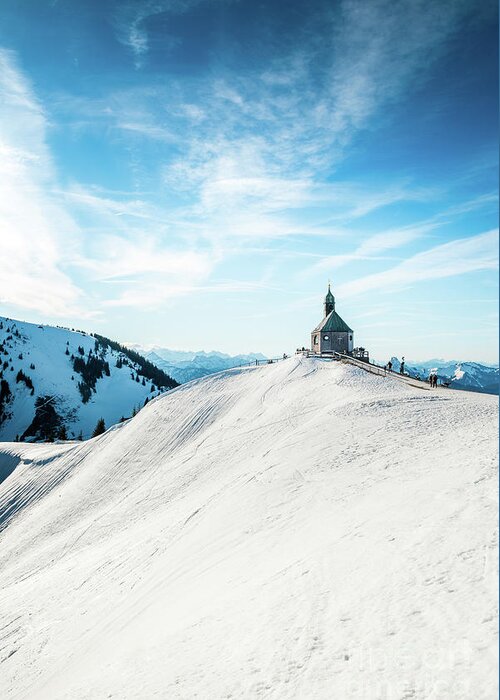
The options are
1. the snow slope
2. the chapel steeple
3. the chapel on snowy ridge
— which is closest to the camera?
the snow slope

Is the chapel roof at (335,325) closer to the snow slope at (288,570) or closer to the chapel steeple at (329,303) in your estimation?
the chapel steeple at (329,303)

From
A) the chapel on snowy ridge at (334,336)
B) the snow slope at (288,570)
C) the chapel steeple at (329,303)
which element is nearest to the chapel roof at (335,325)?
the chapel on snowy ridge at (334,336)

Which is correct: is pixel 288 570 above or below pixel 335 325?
below

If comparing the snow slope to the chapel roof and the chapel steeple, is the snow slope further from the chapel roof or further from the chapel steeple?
the chapel steeple

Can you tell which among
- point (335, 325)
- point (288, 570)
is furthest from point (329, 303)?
point (288, 570)

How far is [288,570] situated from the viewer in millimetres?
10016

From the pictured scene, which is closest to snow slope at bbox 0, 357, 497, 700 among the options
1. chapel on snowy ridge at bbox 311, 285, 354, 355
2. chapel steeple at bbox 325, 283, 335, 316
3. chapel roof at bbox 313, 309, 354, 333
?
chapel on snowy ridge at bbox 311, 285, 354, 355

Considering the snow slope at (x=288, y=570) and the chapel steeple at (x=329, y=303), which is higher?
the chapel steeple at (x=329, y=303)

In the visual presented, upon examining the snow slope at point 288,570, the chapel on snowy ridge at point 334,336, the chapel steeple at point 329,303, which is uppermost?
the chapel steeple at point 329,303

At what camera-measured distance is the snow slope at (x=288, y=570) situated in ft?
21.9

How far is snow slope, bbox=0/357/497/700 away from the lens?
667cm

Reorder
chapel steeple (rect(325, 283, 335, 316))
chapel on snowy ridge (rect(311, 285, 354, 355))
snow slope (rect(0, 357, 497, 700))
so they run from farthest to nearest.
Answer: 1. chapel steeple (rect(325, 283, 335, 316))
2. chapel on snowy ridge (rect(311, 285, 354, 355))
3. snow slope (rect(0, 357, 497, 700))

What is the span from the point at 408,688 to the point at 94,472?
35.8 metres

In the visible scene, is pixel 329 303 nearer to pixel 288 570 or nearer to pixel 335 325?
pixel 335 325
